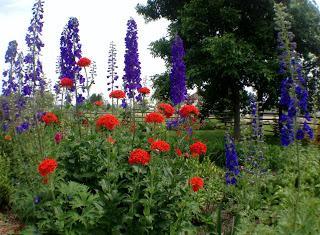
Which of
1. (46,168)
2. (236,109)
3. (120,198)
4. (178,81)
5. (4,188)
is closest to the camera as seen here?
(46,168)

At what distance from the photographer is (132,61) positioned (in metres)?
6.26

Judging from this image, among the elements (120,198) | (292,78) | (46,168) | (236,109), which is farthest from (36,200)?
(236,109)

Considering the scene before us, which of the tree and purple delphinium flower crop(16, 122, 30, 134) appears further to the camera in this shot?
the tree

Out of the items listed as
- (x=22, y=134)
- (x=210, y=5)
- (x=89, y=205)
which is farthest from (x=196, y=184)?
(x=210, y=5)

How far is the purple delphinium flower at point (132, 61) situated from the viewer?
6.27m

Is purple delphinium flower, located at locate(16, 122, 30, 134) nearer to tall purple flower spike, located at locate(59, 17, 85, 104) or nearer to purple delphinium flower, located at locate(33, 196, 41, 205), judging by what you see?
tall purple flower spike, located at locate(59, 17, 85, 104)

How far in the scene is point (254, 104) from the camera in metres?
6.12

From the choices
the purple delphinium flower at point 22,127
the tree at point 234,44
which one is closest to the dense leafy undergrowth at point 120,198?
the purple delphinium flower at point 22,127

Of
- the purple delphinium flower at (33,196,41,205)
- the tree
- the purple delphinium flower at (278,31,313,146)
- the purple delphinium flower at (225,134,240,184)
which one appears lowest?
the purple delphinium flower at (33,196,41,205)

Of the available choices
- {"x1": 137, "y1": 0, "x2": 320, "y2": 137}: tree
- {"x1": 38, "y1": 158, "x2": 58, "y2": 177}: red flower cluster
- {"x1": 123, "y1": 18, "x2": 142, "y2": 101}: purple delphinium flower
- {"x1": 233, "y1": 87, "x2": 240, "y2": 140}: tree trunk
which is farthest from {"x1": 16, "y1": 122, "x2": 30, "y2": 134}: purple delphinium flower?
{"x1": 233, "y1": 87, "x2": 240, "y2": 140}: tree trunk

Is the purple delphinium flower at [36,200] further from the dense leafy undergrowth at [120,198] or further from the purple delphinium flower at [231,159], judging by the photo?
the purple delphinium flower at [231,159]

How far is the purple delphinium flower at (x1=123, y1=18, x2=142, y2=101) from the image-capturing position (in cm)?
627

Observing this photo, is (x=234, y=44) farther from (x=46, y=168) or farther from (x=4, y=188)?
(x=46, y=168)

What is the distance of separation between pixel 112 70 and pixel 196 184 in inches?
116
